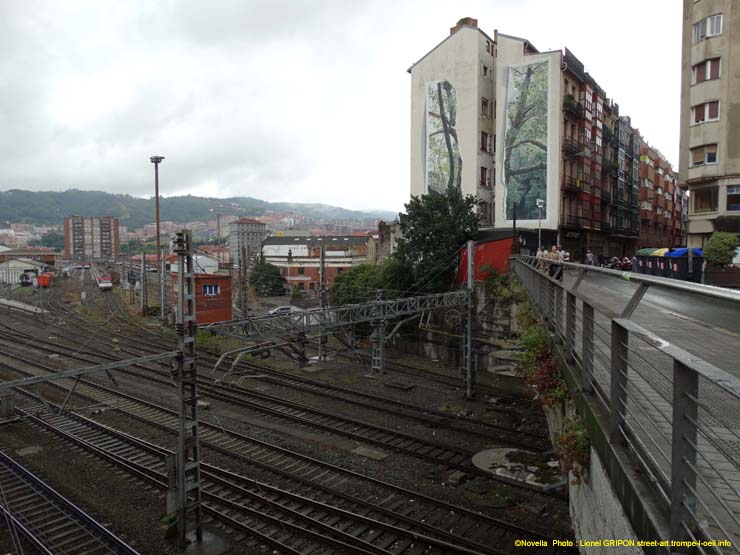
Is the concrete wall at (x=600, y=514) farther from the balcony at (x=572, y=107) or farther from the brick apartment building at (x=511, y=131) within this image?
the balcony at (x=572, y=107)

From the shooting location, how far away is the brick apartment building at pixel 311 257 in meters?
67.2

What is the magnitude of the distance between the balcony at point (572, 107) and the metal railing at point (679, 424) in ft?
117

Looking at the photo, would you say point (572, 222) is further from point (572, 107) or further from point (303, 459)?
point (303, 459)

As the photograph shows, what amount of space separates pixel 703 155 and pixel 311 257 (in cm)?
Answer: 4684

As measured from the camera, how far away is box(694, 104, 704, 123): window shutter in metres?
28.8

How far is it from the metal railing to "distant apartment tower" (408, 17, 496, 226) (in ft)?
116

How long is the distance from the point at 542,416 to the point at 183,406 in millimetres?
11349

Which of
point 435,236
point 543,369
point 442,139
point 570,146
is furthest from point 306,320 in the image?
point 570,146

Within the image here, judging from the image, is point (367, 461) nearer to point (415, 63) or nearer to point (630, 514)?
point (630, 514)

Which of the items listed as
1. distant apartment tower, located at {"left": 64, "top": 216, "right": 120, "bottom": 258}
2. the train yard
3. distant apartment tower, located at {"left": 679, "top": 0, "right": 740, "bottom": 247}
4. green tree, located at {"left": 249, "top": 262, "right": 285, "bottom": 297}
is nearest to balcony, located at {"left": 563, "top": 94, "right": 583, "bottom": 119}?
distant apartment tower, located at {"left": 679, "top": 0, "right": 740, "bottom": 247}

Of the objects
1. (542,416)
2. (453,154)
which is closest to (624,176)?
(453,154)

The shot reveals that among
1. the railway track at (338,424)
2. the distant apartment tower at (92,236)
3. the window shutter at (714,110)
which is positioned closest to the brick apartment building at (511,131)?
the window shutter at (714,110)

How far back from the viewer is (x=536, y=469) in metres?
12.1

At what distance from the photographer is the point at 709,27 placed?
28.0 m
